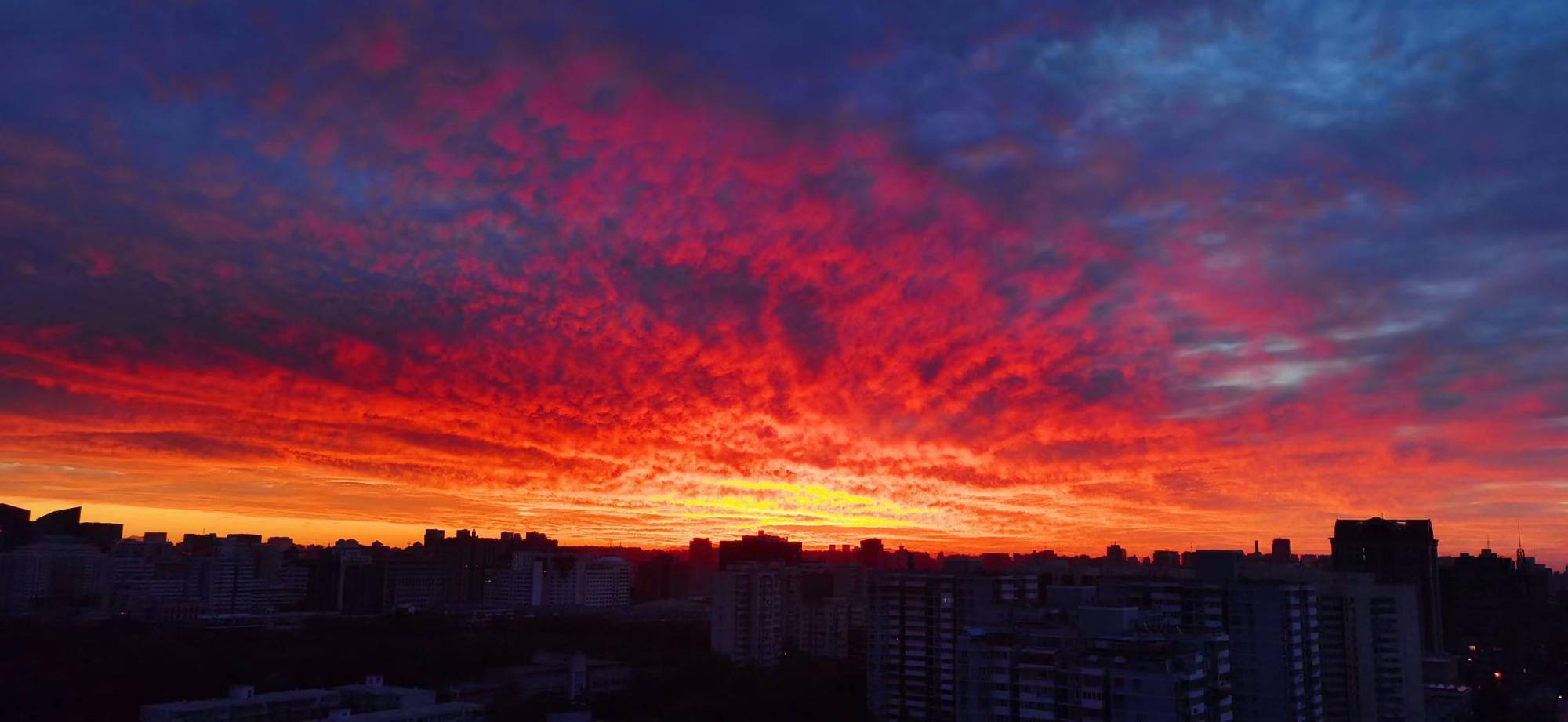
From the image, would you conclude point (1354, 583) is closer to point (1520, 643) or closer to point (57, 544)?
point (1520, 643)

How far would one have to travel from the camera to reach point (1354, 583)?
99.3 feet

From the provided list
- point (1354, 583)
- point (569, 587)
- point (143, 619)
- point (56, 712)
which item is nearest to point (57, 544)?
point (143, 619)

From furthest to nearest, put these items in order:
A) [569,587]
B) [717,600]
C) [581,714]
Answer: [569,587], [717,600], [581,714]

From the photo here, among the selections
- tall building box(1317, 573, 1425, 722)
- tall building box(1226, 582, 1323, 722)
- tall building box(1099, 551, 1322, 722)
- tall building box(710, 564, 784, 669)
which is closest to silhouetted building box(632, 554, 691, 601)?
tall building box(710, 564, 784, 669)

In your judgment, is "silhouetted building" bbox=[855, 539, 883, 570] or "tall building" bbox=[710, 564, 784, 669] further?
"silhouetted building" bbox=[855, 539, 883, 570]

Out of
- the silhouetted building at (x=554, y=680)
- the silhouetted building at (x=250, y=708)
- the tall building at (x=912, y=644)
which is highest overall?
the tall building at (x=912, y=644)

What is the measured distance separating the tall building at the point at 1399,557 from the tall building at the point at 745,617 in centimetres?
2670

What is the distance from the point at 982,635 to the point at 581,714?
13.5 meters

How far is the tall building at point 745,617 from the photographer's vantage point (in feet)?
147

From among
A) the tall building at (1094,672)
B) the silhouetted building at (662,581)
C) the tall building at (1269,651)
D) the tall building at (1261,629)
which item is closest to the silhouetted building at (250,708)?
the tall building at (1094,672)

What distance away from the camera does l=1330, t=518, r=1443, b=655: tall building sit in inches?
1812

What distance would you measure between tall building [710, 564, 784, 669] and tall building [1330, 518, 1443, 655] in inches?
1051

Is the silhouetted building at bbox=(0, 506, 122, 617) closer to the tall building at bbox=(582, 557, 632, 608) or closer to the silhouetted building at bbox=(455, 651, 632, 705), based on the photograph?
the silhouetted building at bbox=(455, 651, 632, 705)

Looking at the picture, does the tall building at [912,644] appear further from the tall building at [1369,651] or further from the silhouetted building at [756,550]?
the silhouetted building at [756,550]
